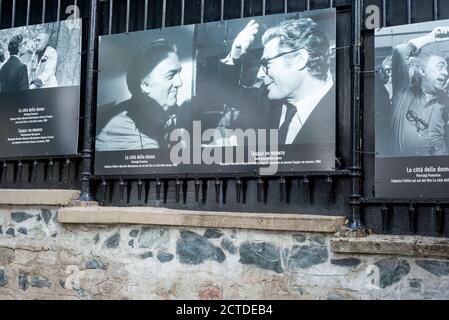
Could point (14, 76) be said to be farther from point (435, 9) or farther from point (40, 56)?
point (435, 9)

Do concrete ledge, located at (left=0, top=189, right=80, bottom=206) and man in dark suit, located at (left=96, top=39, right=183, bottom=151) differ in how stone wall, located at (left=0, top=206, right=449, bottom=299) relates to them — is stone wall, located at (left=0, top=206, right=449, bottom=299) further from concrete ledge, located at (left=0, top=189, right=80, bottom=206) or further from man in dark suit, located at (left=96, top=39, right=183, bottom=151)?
man in dark suit, located at (left=96, top=39, right=183, bottom=151)

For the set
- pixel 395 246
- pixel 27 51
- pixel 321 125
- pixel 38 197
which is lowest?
pixel 395 246

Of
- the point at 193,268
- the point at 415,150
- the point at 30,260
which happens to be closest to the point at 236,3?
the point at 415,150

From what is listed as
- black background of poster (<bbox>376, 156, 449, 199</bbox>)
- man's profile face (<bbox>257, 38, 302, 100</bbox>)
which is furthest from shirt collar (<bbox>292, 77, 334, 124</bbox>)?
black background of poster (<bbox>376, 156, 449, 199</bbox>)

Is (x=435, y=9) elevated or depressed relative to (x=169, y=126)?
elevated

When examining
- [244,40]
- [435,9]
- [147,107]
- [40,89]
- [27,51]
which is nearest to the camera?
[435,9]

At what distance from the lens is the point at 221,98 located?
5.02 meters

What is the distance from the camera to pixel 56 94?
5.68 meters

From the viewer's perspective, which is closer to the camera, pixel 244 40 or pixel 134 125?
pixel 244 40

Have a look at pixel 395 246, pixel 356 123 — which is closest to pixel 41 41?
pixel 356 123

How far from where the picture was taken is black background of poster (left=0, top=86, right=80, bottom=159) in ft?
18.3

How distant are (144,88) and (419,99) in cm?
254

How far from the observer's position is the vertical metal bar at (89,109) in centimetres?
548

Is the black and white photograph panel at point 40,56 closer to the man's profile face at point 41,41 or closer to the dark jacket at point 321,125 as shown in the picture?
the man's profile face at point 41,41
